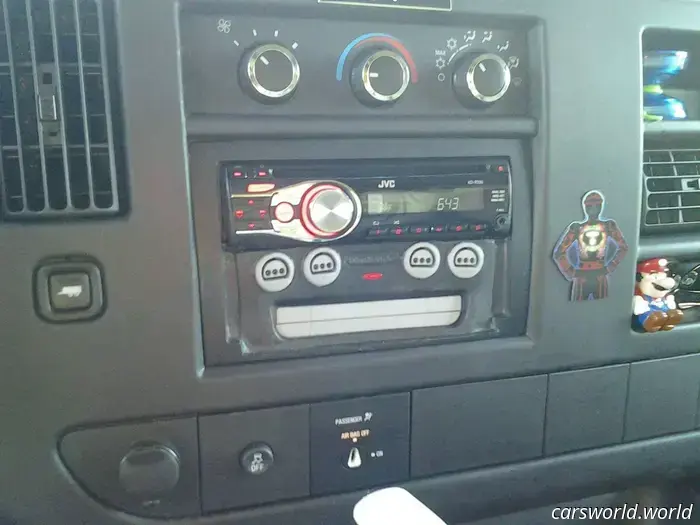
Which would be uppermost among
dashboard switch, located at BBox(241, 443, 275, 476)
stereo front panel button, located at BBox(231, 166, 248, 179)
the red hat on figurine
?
stereo front panel button, located at BBox(231, 166, 248, 179)

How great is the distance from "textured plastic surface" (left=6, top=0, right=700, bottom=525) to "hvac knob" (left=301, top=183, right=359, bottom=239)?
39mm

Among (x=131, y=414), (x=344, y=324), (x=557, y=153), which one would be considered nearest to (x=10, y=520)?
(x=131, y=414)

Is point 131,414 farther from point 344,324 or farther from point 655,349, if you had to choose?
point 655,349

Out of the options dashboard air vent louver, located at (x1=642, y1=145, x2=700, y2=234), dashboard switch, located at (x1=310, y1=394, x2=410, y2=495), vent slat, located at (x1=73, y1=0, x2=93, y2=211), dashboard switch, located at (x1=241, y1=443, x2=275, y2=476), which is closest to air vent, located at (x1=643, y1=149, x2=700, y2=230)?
dashboard air vent louver, located at (x1=642, y1=145, x2=700, y2=234)

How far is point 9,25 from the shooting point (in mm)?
548

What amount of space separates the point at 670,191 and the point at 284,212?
469 mm

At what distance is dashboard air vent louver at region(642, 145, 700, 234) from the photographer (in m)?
0.78

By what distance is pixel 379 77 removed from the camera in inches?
24.9

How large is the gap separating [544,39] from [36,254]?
528mm

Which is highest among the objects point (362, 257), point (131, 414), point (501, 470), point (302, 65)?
point (302, 65)

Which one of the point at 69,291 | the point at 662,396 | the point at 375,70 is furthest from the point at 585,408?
the point at 69,291

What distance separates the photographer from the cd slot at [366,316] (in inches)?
26.3

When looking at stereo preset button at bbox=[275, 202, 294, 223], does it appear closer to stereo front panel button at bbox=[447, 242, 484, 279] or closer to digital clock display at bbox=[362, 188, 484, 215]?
digital clock display at bbox=[362, 188, 484, 215]

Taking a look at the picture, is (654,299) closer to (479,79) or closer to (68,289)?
(479,79)
